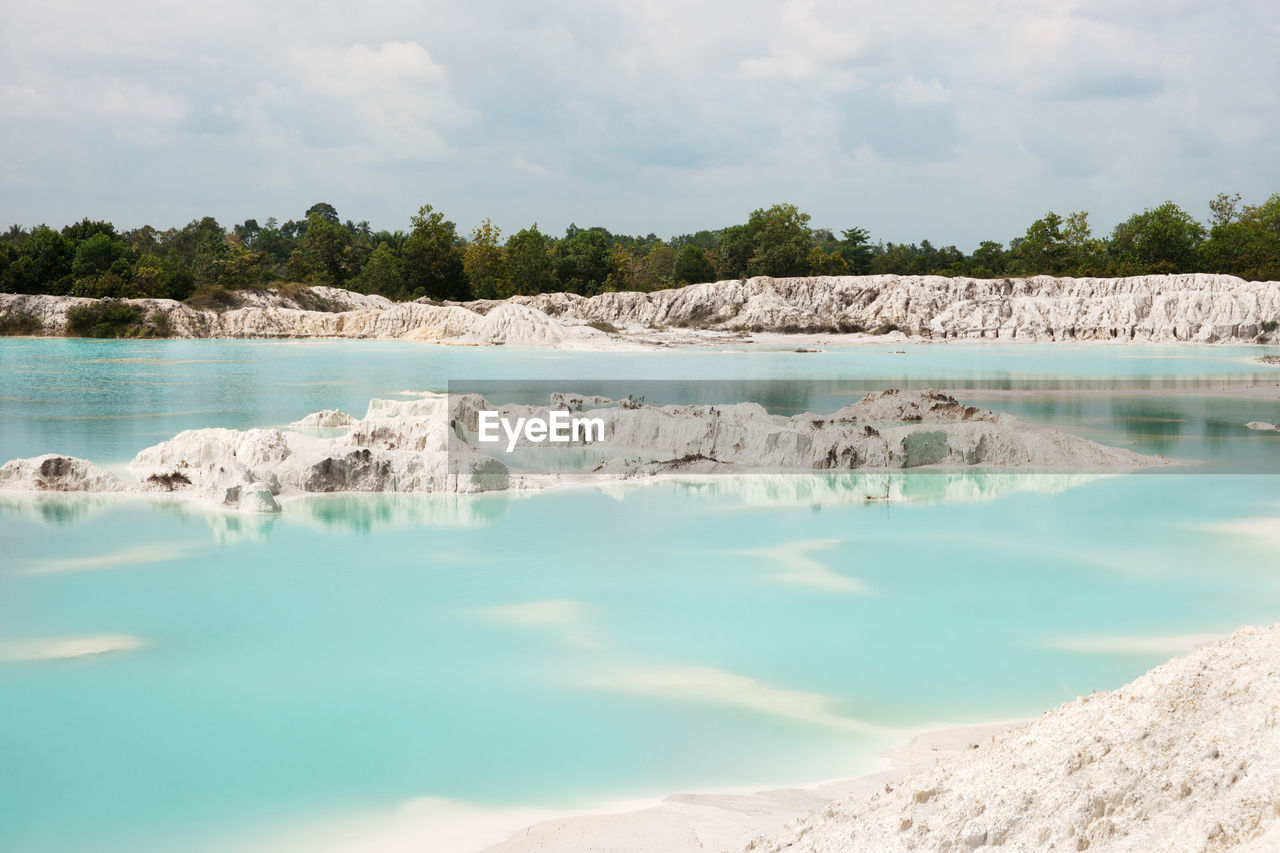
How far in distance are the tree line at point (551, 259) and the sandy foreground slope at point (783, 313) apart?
4152 millimetres

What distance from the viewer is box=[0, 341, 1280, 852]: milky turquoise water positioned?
4469 mm

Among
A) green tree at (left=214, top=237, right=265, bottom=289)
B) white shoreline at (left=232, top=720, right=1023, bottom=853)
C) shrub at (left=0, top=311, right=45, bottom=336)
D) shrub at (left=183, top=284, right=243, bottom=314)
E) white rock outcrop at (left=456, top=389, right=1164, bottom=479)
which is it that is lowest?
white shoreline at (left=232, top=720, right=1023, bottom=853)

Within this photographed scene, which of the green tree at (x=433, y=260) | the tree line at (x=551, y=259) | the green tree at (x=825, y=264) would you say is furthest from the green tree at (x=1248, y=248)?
the green tree at (x=433, y=260)

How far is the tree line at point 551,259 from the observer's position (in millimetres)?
66750

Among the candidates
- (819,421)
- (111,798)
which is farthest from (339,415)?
(111,798)

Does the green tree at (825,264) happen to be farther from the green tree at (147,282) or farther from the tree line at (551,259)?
the green tree at (147,282)

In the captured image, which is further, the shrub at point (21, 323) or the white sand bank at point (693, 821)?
the shrub at point (21, 323)

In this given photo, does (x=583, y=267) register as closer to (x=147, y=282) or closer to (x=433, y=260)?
(x=433, y=260)

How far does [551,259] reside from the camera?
263 ft

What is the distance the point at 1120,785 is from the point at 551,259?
7896cm

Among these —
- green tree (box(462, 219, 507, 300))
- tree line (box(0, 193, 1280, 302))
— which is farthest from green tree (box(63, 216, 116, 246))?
green tree (box(462, 219, 507, 300))

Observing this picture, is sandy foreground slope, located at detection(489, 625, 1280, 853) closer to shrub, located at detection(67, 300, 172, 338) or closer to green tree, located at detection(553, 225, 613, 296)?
shrub, located at detection(67, 300, 172, 338)

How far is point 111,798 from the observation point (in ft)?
14.0

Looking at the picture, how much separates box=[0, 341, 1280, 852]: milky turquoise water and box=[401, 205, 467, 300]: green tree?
63311 mm
